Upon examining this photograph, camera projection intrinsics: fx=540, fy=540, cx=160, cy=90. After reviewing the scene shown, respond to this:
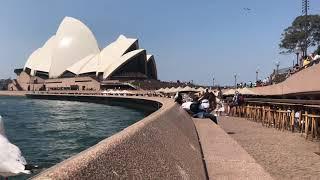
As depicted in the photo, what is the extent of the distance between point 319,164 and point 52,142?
1263 cm

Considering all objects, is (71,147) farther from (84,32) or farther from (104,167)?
(84,32)

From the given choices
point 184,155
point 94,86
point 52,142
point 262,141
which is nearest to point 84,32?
point 94,86

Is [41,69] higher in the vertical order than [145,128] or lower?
higher

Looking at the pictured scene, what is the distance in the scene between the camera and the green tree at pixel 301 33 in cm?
6306

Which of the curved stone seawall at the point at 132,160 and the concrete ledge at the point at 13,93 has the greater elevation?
the concrete ledge at the point at 13,93

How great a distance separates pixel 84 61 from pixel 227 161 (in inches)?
4080

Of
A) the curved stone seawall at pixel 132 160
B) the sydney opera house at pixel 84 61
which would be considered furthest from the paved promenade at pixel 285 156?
the sydney opera house at pixel 84 61

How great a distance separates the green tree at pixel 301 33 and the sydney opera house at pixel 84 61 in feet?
123

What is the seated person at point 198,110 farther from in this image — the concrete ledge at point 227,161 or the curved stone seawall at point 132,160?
the curved stone seawall at point 132,160

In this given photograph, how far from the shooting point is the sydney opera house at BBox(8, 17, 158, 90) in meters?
101

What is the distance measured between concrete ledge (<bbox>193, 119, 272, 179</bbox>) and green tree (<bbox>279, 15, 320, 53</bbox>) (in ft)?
183

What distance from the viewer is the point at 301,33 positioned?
6334cm

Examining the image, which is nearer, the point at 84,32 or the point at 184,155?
the point at 184,155

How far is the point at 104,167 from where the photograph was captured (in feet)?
9.55
